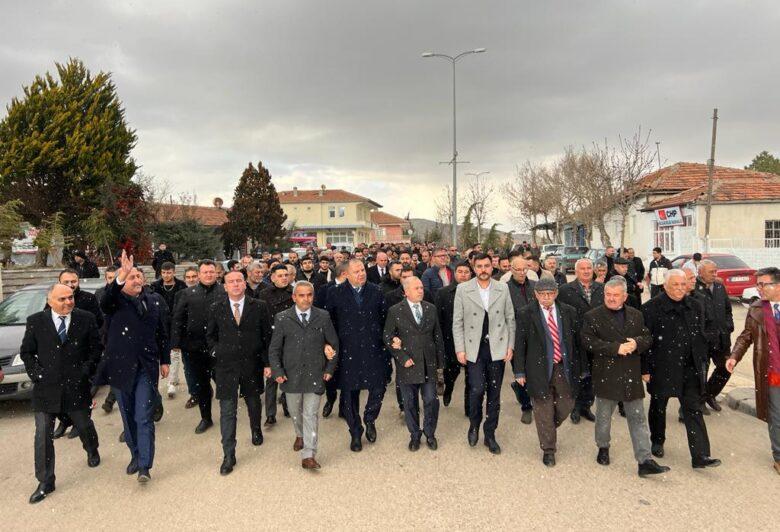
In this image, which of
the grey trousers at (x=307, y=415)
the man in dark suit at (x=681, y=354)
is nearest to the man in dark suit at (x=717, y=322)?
the man in dark suit at (x=681, y=354)

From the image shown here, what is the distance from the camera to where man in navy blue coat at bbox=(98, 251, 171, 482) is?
466 centimetres

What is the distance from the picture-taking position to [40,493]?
14.1 feet

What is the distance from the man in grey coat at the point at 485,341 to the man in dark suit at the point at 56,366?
143 inches

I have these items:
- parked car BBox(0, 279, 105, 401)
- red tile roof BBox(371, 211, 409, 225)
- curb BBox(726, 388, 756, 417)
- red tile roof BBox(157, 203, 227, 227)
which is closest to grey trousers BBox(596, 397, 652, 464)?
curb BBox(726, 388, 756, 417)

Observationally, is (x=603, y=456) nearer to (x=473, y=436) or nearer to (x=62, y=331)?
(x=473, y=436)

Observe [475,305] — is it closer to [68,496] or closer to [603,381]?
[603,381]

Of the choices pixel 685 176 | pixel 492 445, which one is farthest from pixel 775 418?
pixel 685 176

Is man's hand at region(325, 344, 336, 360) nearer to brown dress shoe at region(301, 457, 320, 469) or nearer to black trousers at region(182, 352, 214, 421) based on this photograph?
brown dress shoe at region(301, 457, 320, 469)

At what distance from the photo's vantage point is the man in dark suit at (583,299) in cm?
611

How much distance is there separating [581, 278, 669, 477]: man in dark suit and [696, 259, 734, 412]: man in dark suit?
1.54 m

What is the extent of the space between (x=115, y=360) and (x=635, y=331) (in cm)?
482

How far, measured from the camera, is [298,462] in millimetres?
4980

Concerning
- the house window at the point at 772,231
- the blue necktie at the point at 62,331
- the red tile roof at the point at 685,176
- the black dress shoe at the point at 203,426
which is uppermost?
the red tile roof at the point at 685,176

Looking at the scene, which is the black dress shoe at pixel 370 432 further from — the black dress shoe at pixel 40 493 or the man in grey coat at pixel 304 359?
the black dress shoe at pixel 40 493
